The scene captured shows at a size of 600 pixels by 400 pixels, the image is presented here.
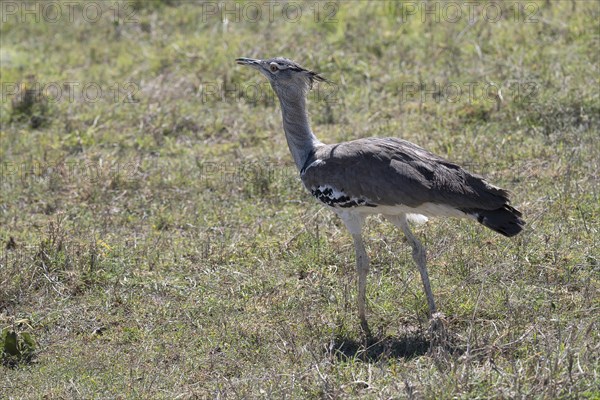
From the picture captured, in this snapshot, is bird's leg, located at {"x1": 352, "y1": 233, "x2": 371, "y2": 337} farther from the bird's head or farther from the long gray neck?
the bird's head

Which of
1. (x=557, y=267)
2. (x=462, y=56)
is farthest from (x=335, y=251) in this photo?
(x=462, y=56)

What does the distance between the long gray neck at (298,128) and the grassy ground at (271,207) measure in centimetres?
68

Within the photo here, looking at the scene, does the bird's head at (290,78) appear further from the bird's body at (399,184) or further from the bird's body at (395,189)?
the bird's body at (399,184)

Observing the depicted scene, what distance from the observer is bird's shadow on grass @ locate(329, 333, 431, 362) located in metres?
4.75

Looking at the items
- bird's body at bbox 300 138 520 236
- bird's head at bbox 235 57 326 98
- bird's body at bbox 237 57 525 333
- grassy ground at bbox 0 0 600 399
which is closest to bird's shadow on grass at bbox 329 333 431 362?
grassy ground at bbox 0 0 600 399

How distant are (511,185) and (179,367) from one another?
9.39ft

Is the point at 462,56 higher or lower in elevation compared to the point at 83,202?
higher

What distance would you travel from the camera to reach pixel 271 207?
6.85 m

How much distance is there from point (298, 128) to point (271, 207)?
1.32 m

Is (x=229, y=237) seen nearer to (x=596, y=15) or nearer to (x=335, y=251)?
(x=335, y=251)

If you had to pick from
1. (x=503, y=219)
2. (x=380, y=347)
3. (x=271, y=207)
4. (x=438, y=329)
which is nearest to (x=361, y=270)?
(x=380, y=347)

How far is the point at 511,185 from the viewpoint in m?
6.72

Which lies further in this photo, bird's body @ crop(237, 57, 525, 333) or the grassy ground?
bird's body @ crop(237, 57, 525, 333)

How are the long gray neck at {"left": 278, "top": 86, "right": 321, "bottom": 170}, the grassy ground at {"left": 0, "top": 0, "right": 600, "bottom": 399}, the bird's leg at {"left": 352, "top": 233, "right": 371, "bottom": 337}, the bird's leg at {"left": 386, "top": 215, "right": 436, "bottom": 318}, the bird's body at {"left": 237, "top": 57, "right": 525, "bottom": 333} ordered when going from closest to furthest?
the grassy ground at {"left": 0, "top": 0, "right": 600, "bottom": 399}
the bird's body at {"left": 237, "top": 57, "right": 525, "bottom": 333}
the bird's leg at {"left": 386, "top": 215, "right": 436, "bottom": 318}
the bird's leg at {"left": 352, "top": 233, "right": 371, "bottom": 337}
the long gray neck at {"left": 278, "top": 86, "right": 321, "bottom": 170}
